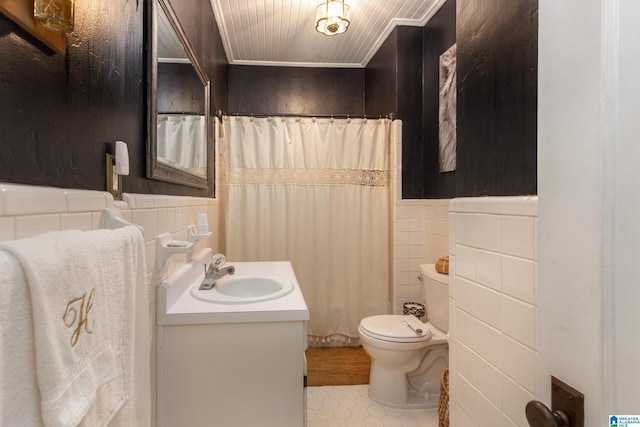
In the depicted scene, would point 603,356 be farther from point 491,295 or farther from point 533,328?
point 491,295

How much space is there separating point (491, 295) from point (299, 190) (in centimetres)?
191

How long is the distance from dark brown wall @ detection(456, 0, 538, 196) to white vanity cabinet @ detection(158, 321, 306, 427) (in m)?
0.84

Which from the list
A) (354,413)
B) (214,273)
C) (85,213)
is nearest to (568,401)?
(85,213)

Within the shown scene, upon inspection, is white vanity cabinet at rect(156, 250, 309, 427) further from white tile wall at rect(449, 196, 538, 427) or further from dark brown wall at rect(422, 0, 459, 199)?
dark brown wall at rect(422, 0, 459, 199)

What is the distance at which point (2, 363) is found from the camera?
0.37 metres

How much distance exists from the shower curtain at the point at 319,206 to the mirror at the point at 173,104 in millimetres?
638

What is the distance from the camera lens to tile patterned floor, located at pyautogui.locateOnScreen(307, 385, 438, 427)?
1.76 m

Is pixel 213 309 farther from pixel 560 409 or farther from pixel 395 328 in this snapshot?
pixel 395 328

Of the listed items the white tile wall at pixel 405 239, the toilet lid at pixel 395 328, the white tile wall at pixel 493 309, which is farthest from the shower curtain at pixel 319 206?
the white tile wall at pixel 493 309

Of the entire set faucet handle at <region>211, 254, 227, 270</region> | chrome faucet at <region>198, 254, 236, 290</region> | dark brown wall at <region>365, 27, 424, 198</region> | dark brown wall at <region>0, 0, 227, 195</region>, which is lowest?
chrome faucet at <region>198, 254, 236, 290</region>

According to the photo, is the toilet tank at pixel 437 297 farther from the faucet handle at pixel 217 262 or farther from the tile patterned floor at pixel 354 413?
the faucet handle at pixel 217 262

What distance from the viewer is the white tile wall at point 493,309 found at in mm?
694

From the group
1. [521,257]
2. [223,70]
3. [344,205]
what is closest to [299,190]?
[344,205]

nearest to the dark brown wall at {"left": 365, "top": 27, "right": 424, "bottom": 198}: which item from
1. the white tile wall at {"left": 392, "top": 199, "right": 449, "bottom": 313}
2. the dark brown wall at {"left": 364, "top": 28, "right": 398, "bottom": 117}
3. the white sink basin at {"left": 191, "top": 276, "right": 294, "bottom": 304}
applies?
the dark brown wall at {"left": 364, "top": 28, "right": 398, "bottom": 117}
